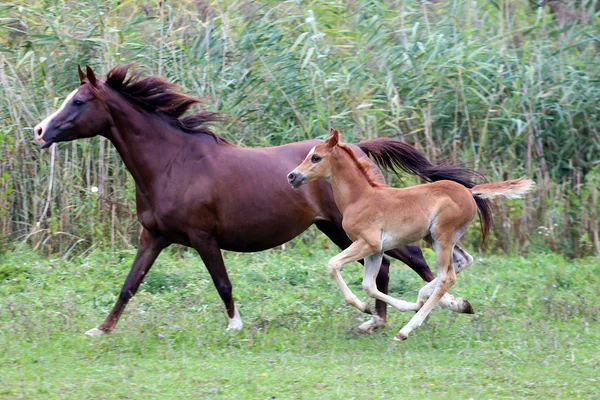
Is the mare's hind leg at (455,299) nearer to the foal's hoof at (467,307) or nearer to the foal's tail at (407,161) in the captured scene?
the foal's hoof at (467,307)

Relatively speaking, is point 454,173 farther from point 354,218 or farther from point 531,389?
point 531,389

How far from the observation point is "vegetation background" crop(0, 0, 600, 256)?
9961 mm

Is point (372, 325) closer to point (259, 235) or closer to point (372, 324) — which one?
point (372, 324)

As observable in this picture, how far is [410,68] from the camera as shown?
10.9 m

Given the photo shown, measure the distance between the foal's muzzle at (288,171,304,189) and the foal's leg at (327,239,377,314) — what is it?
0.63 meters

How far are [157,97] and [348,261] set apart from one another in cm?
217

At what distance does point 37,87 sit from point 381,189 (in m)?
5.34

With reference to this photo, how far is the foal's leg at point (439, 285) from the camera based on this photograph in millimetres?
6430

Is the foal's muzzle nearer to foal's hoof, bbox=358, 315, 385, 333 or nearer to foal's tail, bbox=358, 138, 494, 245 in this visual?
foal's tail, bbox=358, 138, 494, 245

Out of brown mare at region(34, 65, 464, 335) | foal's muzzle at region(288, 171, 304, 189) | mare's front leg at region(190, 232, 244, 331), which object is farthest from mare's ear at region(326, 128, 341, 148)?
mare's front leg at region(190, 232, 244, 331)

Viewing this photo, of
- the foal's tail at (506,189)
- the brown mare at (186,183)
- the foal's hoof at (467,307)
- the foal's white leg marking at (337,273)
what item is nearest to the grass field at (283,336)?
the foal's hoof at (467,307)

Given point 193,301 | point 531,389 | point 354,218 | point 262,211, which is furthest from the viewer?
point 193,301

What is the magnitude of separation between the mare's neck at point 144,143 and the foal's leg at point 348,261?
1.55m

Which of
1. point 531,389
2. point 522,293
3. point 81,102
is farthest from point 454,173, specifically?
point 81,102
